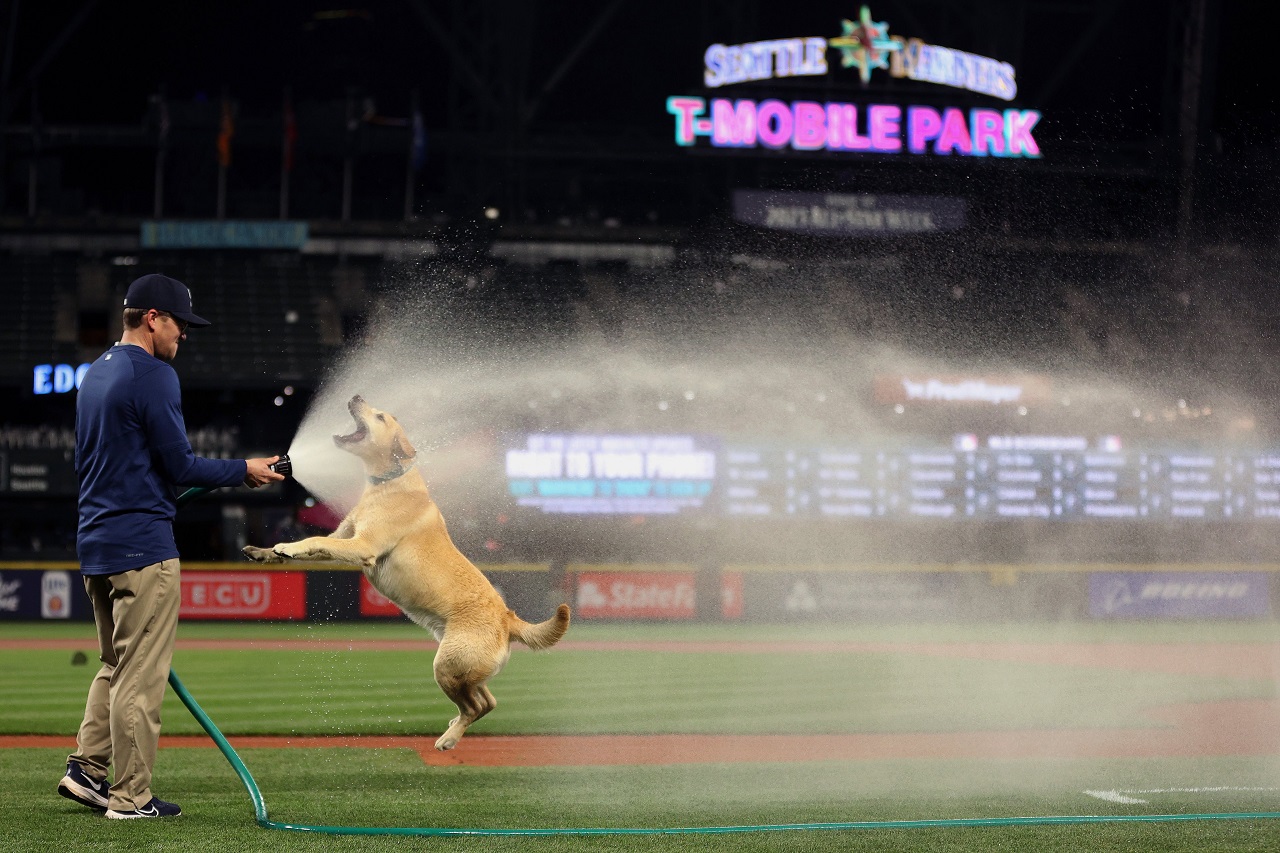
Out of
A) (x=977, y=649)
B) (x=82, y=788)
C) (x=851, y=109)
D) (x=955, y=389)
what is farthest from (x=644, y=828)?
(x=851, y=109)

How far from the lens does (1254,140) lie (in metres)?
24.8

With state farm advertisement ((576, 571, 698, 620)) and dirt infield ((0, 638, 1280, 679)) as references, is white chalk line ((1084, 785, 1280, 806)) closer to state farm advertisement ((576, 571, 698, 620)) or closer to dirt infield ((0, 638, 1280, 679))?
dirt infield ((0, 638, 1280, 679))

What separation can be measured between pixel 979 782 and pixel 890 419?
19.0 meters

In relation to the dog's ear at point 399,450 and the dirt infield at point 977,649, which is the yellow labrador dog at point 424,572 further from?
the dirt infield at point 977,649

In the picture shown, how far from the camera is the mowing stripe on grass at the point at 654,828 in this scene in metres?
5.96

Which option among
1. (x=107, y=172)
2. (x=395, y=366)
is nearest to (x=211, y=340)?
(x=107, y=172)

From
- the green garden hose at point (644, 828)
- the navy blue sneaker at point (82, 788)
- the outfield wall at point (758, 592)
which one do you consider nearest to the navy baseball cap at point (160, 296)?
the green garden hose at point (644, 828)

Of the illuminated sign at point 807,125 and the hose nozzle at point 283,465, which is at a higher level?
the illuminated sign at point 807,125

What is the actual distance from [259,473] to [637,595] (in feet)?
56.0

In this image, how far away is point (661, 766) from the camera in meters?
9.02

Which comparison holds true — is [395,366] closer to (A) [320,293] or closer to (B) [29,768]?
(B) [29,768]

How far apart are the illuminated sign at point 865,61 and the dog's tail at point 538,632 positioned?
90.7 feet

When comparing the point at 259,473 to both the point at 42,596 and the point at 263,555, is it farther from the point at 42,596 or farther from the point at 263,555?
the point at 42,596

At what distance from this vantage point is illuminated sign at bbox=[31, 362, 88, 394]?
Answer: 27656 millimetres
